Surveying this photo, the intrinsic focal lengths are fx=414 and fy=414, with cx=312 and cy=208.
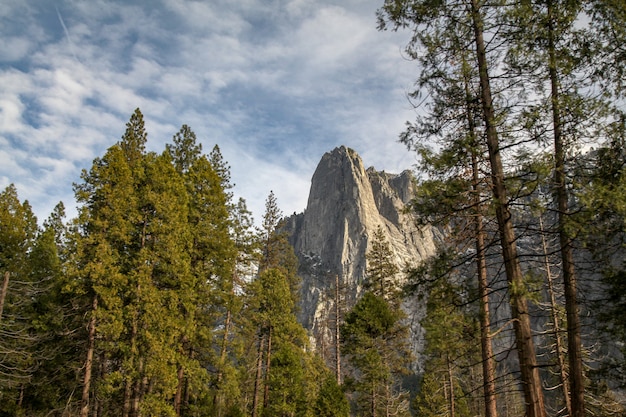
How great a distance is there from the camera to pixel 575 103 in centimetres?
651

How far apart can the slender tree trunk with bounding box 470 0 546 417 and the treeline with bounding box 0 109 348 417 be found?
495 inches

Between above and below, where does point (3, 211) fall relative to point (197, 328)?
above

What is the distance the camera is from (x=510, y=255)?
6320mm

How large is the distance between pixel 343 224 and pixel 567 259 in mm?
111772

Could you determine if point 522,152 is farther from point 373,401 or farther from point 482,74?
point 373,401

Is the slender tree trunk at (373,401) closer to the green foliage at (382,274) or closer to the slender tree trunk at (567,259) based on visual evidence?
the green foliage at (382,274)

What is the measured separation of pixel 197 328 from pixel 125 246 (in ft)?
14.7

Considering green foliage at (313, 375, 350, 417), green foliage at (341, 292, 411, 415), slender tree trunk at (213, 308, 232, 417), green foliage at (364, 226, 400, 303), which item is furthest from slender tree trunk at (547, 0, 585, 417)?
green foliage at (364, 226, 400, 303)

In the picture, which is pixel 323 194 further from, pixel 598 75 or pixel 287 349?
pixel 598 75

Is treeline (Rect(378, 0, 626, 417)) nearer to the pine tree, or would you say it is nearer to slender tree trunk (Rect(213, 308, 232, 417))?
the pine tree

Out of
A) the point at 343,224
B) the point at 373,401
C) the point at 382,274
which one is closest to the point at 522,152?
the point at 373,401

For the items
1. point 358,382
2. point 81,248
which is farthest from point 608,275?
point 81,248

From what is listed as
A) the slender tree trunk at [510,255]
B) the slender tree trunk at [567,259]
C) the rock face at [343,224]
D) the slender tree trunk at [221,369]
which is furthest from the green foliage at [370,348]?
the rock face at [343,224]

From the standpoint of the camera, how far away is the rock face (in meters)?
112
